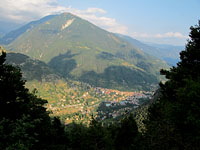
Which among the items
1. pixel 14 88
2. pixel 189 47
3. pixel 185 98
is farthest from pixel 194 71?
pixel 14 88

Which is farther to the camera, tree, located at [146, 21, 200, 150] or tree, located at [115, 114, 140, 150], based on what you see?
tree, located at [115, 114, 140, 150]

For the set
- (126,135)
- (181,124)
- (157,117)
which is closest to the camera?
(181,124)

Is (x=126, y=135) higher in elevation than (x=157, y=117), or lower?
→ lower

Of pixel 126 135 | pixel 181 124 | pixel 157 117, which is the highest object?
pixel 181 124

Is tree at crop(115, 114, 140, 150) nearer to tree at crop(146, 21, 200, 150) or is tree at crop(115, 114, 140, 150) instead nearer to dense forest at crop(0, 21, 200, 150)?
dense forest at crop(0, 21, 200, 150)

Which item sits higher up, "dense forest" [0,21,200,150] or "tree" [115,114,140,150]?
"dense forest" [0,21,200,150]

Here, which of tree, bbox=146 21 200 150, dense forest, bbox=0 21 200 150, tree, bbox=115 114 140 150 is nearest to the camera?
dense forest, bbox=0 21 200 150

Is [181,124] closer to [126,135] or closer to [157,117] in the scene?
[157,117]

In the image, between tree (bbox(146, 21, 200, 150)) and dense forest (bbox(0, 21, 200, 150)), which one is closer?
dense forest (bbox(0, 21, 200, 150))

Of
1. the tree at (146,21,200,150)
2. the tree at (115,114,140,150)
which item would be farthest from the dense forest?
the tree at (115,114,140,150)

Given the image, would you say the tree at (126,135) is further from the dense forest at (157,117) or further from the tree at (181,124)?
the tree at (181,124)

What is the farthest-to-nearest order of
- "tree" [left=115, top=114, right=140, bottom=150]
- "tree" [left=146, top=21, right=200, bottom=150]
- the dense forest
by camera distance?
"tree" [left=115, top=114, right=140, bottom=150]
"tree" [left=146, top=21, right=200, bottom=150]
the dense forest

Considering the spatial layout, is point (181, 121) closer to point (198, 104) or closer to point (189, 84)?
point (198, 104)

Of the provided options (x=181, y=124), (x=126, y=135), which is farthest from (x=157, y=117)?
(x=126, y=135)
